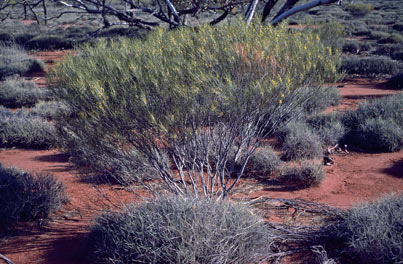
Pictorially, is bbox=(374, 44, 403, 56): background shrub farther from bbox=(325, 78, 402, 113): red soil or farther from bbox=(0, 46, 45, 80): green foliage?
bbox=(0, 46, 45, 80): green foliage

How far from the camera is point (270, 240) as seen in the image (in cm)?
453

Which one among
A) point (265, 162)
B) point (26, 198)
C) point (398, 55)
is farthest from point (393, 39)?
point (26, 198)

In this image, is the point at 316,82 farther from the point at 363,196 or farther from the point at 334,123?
the point at 334,123

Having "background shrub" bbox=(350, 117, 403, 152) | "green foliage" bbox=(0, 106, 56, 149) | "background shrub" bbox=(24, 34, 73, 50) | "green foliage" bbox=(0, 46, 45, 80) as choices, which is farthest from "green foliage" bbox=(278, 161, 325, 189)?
"background shrub" bbox=(24, 34, 73, 50)

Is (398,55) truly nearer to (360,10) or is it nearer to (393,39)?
(393,39)

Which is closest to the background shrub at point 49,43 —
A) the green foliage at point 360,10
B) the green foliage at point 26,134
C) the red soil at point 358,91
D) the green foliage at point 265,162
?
the green foliage at point 26,134

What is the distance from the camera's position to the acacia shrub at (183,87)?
4.18m

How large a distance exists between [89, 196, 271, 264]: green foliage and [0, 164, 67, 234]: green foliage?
1768 mm

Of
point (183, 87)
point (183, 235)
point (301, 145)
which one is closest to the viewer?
point (183, 235)

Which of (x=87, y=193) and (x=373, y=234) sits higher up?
(x=373, y=234)

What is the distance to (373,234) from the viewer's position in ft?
12.9

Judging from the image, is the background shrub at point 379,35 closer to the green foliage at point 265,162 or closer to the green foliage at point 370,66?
the green foliage at point 370,66

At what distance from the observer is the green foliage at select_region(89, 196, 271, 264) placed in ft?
12.2

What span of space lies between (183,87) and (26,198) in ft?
11.5
